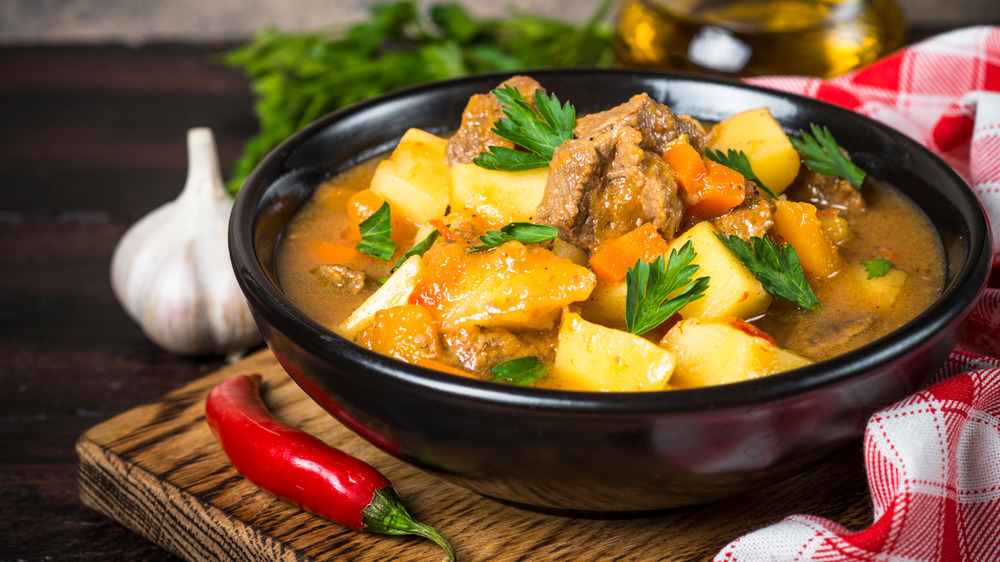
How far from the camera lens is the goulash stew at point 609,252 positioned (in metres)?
2.42

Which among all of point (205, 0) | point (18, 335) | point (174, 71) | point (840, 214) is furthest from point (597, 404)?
point (205, 0)

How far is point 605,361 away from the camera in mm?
2330

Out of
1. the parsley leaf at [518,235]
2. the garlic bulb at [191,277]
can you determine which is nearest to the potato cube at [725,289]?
the parsley leaf at [518,235]

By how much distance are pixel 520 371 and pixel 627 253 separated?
19.7 inches

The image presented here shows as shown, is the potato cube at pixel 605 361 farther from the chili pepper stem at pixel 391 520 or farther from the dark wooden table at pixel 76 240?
the dark wooden table at pixel 76 240

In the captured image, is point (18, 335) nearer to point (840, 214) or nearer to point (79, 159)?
point (79, 159)

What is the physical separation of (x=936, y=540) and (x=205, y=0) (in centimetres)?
700

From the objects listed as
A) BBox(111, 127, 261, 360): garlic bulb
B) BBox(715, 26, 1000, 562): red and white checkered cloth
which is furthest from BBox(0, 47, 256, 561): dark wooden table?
BBox(715, 26, 1000, 562): red and white checkered cloth

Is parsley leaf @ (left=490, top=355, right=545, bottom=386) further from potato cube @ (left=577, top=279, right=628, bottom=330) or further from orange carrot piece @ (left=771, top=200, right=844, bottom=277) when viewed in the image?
orange carrot piece @ (left=771, top=200, right=844, bottom=277)

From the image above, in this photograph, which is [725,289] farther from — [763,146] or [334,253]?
[334,253]

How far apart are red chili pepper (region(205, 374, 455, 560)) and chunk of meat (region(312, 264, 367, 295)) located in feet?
1.57

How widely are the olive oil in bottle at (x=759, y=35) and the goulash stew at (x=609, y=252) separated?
5.22ft

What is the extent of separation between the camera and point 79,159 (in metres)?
5.70

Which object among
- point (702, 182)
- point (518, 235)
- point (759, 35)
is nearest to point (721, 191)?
point (702, 182)
